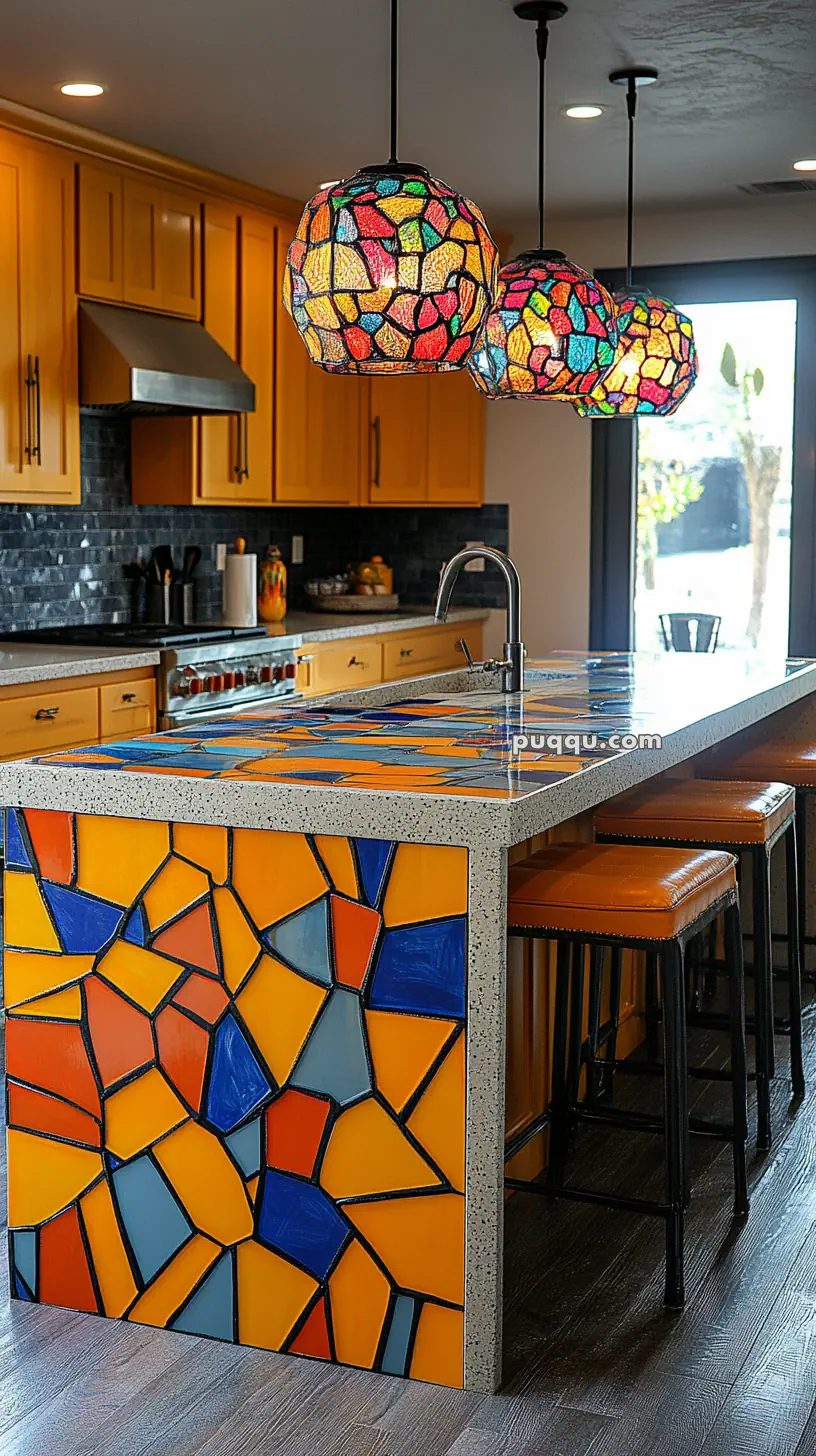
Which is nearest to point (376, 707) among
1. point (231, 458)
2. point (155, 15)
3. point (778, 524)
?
point (155, 15)

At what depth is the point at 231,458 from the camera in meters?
5.81

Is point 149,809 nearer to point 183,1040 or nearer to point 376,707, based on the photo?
point 183,1040

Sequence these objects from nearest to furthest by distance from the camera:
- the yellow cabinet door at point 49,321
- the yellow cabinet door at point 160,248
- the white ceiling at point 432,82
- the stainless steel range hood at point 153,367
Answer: the white ceiling at point 432,82, the yellow cabinet door at point 49,321, the stainless steel range hood at point 153,367, the yellow cabinet door at point 160,248

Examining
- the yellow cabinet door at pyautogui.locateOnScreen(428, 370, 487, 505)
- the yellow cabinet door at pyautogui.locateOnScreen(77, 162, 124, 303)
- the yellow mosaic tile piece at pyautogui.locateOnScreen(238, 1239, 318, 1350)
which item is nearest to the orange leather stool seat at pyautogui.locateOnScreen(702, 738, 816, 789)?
the yellow mosaic tile piece at pyautogui.locateOnScreen(238, 1239, 318, 1350)

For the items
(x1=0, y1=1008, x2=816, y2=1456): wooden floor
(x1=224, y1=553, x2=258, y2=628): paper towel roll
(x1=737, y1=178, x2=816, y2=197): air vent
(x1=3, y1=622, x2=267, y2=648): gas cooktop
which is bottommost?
(x1=0, y1=1008, x2=816, y2=1456): wooden floor

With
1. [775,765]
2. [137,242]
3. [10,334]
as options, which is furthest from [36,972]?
[137,242]

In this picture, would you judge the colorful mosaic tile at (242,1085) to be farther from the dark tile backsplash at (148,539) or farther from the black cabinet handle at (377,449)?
the black cabinet handle at (377,449)

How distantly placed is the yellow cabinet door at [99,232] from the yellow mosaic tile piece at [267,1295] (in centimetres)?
346

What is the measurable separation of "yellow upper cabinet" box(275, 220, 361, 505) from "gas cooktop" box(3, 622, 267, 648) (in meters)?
1.02

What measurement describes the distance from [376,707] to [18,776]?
1.13 meters

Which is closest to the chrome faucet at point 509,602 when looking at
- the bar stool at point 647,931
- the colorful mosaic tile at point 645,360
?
the colorful mosaic tile at point 645,360

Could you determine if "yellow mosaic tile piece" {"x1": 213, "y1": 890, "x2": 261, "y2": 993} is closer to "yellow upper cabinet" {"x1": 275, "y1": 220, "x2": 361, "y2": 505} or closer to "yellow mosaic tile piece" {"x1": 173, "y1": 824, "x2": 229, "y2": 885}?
"yellow mosaic tile piece" {"x1": 173, "y1": 824, "x2": 229, "y2": 885}

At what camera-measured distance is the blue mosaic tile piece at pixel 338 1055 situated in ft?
7.66

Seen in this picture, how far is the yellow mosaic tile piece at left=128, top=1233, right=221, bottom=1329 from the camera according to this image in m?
2.46
